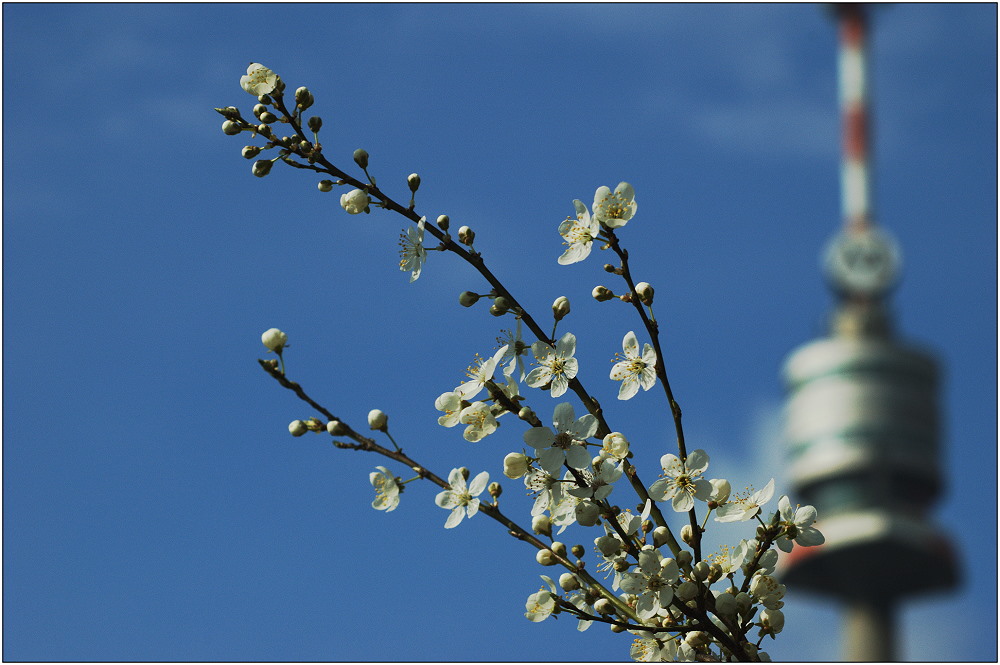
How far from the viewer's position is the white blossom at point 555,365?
2762mm

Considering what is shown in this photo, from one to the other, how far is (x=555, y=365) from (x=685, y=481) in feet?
1.35

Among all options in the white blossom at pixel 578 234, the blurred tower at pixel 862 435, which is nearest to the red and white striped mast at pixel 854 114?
the blurred tower at pixel 862 435

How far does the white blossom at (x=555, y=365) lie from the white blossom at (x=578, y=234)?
27 centimetres

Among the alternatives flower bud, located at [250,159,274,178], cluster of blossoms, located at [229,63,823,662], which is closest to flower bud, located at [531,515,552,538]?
cluster of blossoms, located at [229,63,823,662]

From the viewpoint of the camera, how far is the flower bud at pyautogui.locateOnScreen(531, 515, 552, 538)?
9.25 feet

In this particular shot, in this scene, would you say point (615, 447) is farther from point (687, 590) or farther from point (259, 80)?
point (259, 80)

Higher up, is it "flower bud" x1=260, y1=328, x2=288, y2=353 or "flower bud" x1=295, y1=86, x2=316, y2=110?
"flower bud" x1=295, y1=86, x2=316, y2=110

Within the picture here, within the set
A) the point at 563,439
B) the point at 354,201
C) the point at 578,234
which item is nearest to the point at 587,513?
the point at 563,439

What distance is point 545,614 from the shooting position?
2867 mm

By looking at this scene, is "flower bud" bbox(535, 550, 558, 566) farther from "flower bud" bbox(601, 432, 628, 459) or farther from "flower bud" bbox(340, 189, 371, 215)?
"flower bud" bbox(340, 189, 371, 215)

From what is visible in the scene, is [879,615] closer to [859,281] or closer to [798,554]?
[798,554]

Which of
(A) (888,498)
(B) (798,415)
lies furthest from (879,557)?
(B) (798,415)

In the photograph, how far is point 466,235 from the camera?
9.43ft

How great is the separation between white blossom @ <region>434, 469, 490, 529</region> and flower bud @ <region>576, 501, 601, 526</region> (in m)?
0.28
